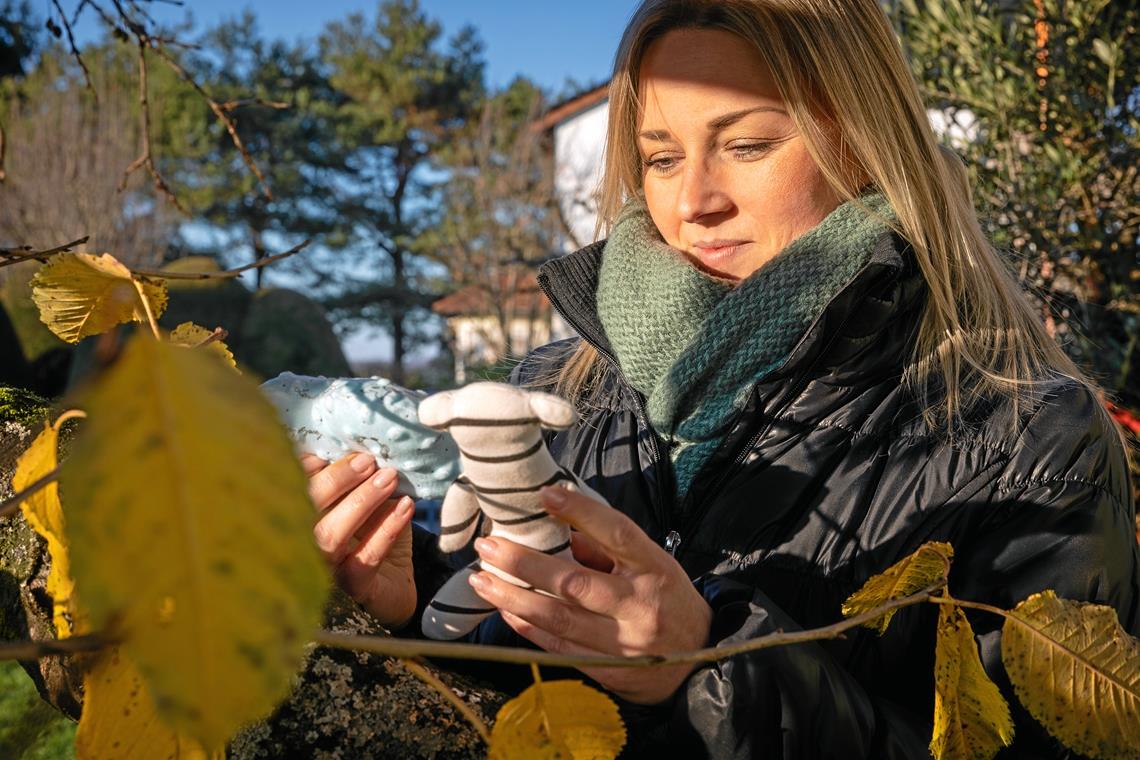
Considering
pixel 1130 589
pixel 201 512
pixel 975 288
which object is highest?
pixel 201 512

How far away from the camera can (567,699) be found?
600 millimetres

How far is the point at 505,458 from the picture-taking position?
83cm

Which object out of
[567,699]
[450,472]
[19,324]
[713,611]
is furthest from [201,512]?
[19,324]

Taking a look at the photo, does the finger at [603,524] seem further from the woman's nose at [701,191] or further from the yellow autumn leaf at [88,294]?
the woman's nose at [701,191]

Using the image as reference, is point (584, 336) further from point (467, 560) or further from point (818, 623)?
point (818, 623)

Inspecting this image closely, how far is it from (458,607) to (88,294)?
493 mm

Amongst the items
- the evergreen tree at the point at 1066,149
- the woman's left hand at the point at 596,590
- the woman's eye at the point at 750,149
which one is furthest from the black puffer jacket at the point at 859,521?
the evergreen tree at the point at 1066,149

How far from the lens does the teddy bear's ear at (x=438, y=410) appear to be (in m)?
0.83

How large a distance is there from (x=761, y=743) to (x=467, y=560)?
0.54 meters

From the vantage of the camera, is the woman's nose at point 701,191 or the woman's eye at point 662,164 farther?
the woman's eye at point 662,164

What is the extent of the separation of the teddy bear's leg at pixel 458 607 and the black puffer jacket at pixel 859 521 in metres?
0.25

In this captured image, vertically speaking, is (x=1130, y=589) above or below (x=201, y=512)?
below

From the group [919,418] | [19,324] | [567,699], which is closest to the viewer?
[567,699]

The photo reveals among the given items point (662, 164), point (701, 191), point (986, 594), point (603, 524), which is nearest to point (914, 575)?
point (603, 524)
